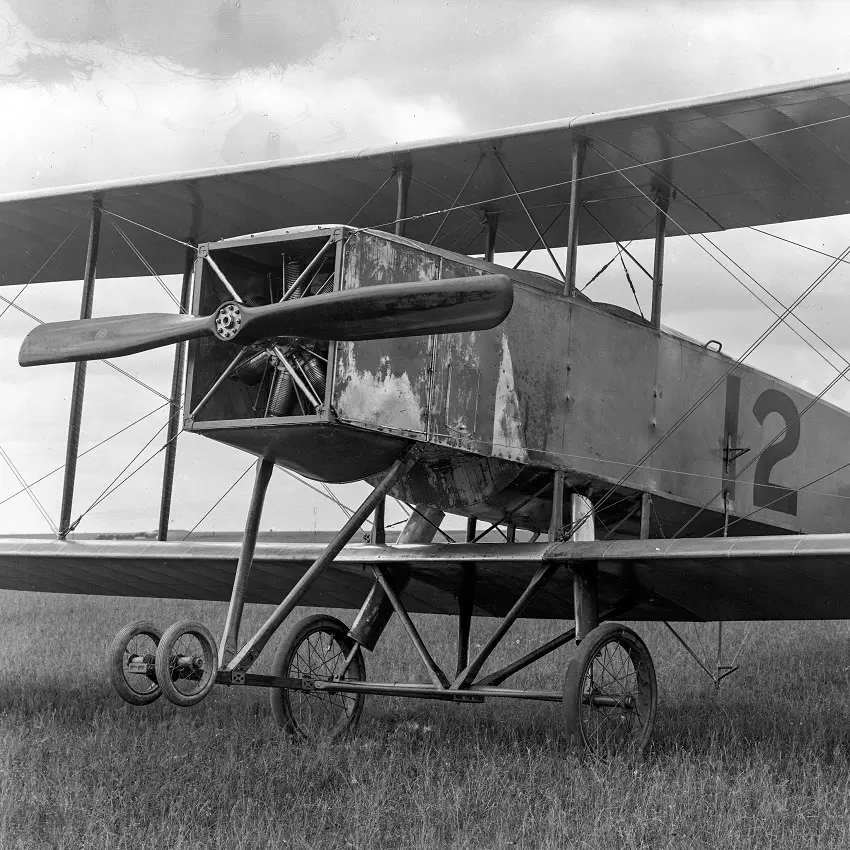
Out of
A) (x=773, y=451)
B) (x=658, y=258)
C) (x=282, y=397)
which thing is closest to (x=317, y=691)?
(x=282, y=397)

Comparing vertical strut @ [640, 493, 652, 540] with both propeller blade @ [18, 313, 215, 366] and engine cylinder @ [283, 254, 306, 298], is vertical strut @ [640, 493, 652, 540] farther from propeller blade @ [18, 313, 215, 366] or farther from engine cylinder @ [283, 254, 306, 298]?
propeller blade @ [18, 313, 215, 366]

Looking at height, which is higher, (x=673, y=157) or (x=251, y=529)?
(x=673, y=157)

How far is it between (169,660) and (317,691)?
188cm

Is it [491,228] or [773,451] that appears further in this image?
[773,451]

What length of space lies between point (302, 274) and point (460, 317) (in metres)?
1.10

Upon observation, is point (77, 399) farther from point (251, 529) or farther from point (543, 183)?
point (543, 183)

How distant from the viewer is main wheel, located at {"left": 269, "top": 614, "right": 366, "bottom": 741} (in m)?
7.97

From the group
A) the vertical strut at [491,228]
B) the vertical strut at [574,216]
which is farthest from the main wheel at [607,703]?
the vertical strut at [491,228]

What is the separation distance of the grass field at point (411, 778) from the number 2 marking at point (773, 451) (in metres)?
1.77

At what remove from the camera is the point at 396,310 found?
19.7 feet

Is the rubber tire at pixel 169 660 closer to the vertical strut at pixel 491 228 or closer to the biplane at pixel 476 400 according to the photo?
the biplane at pixel 476 400

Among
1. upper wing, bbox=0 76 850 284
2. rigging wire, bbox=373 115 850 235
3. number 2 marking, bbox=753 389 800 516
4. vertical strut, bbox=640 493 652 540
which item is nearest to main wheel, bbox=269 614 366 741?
vertical strut, bbox=640 493 652 540

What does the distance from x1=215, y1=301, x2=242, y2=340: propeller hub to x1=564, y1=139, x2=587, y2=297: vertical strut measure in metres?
2.69

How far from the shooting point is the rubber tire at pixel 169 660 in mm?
6410
